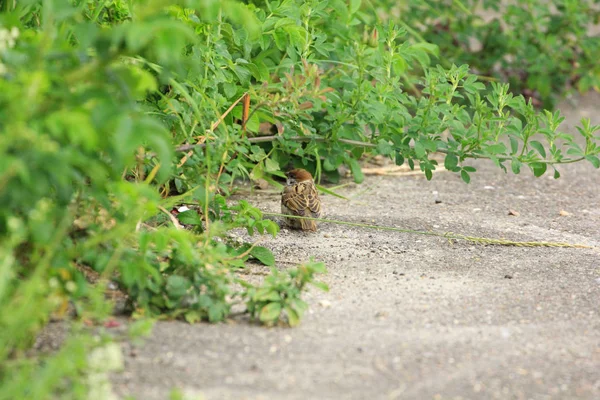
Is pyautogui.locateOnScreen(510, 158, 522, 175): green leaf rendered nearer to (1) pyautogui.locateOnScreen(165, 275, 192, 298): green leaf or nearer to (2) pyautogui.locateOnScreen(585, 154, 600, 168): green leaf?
(2) pyautogui.locateOnScreen(585, 154, 600, 168): green leaf

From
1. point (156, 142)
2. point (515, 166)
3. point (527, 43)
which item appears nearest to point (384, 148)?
point (515, 166)

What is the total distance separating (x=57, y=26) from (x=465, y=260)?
214 cm

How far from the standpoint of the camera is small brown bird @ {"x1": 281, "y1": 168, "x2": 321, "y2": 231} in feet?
14.8

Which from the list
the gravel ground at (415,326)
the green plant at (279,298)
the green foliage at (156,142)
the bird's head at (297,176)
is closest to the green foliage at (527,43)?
the green foliage at (156,142)

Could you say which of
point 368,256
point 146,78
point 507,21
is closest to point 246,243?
point 368,256

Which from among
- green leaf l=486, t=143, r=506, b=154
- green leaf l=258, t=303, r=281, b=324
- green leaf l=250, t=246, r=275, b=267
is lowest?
green leaf l=250, t=246, r=275, b=267

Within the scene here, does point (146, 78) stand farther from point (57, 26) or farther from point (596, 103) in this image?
point (596, 103)

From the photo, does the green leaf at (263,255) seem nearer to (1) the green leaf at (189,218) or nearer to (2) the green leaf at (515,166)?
(1) the green leaf at (189,218)

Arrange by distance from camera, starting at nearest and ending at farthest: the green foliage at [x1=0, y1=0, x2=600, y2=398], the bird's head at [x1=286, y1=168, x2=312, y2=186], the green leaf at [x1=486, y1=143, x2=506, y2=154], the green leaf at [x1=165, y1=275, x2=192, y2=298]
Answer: the green foliage at [x1=0, y1=0, x2=600, y2=398] → the green leaf at [x1=165, y1=275, x2=192, y2=298] → the green leaf at [x1=486, y1=143, x2=506, y2=154] → the bird's head at [x1=286, y1=168, x2=312, y2=186]

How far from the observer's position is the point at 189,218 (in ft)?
13.1

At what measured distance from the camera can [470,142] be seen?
4.34 metres

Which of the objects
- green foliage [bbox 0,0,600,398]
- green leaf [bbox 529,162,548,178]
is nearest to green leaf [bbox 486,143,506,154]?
green foliage [bbox 0,0,600,398]

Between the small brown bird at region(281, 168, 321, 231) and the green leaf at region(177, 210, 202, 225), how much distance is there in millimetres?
674

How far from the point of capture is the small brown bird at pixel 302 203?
178 inches
